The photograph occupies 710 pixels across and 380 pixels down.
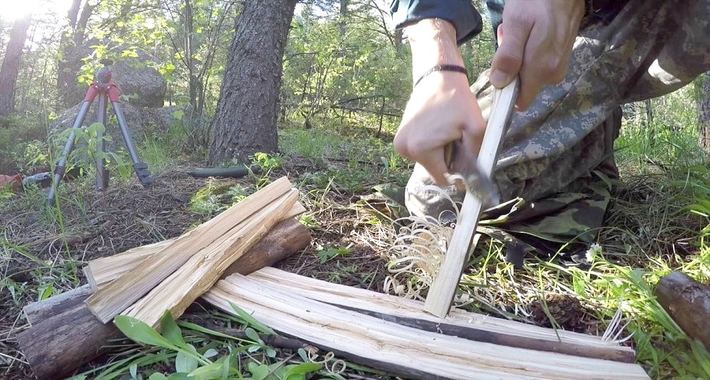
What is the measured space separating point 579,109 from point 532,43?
3.02ft

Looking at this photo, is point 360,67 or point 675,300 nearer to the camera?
point 675,300

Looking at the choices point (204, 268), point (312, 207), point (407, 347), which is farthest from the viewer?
point (312, 207)

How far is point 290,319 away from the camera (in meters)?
1.28

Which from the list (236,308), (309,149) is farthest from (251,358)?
(309,149)

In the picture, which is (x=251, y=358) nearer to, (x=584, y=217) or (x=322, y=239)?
(x=322, y=239)

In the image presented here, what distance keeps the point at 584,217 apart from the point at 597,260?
24cm

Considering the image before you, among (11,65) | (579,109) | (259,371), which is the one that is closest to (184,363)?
(259,371)

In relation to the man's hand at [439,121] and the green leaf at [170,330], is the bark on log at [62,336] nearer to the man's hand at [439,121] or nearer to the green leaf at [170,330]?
the green leaf at [170,330]

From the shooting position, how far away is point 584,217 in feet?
5.93

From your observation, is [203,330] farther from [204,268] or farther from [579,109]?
[579,109]

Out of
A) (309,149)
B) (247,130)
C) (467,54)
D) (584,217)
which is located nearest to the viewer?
(584,217)

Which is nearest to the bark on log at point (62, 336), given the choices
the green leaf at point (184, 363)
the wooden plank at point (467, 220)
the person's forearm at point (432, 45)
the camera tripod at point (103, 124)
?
the green leaf at point (184, 363)

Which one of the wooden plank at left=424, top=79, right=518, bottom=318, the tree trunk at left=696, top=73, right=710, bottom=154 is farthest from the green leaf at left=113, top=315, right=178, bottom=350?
the tree trunk at left=696, top=73, right=710, bottom=154

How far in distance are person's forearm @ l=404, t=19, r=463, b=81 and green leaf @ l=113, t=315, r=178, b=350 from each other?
868mm
